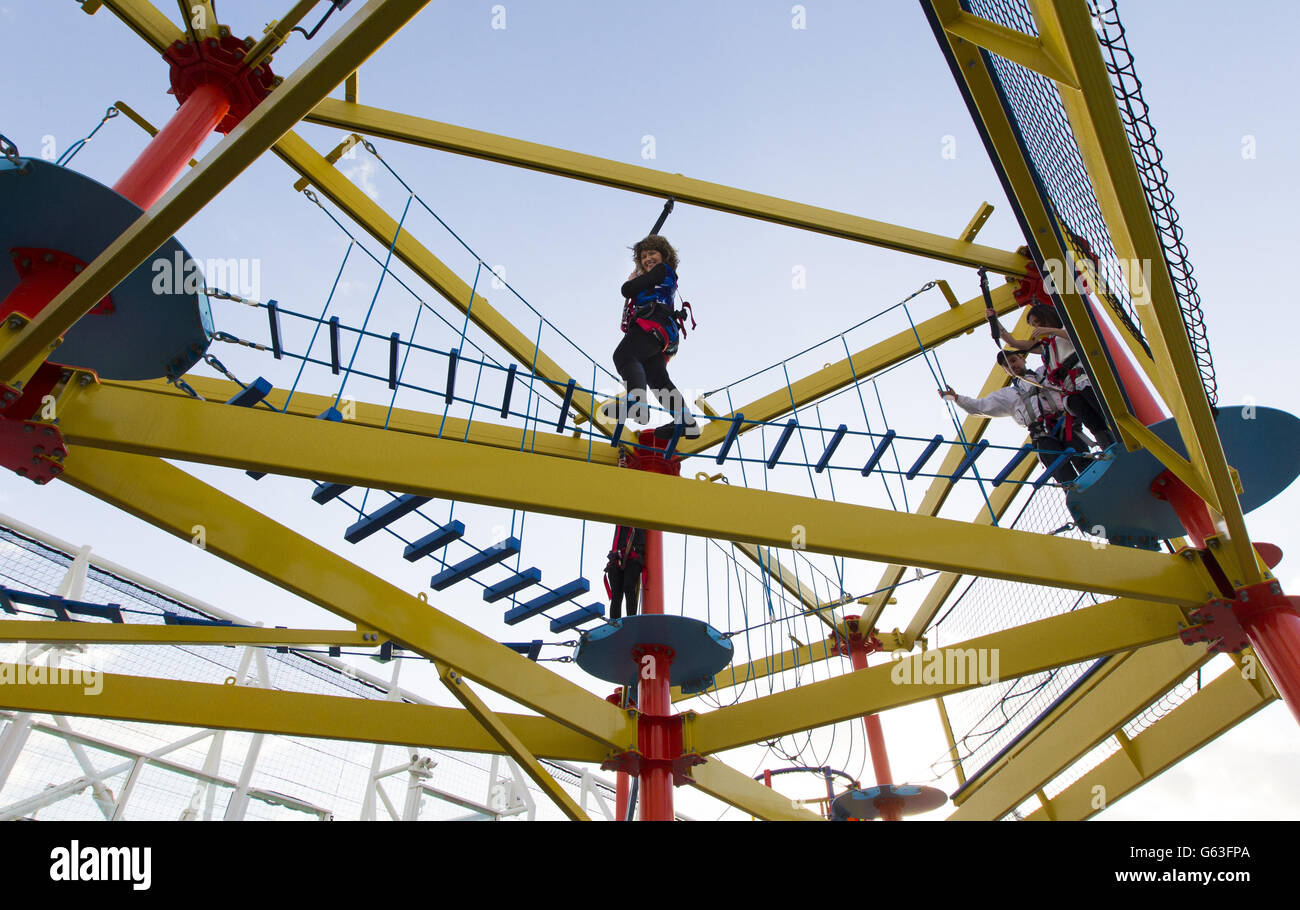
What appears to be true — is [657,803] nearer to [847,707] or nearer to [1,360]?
[847,707]

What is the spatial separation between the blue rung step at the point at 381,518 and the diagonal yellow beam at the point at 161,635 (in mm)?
795

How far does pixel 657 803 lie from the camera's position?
256 inches

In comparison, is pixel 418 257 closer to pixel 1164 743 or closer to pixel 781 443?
pixel 781 443

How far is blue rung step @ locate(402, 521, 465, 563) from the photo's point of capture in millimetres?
6062

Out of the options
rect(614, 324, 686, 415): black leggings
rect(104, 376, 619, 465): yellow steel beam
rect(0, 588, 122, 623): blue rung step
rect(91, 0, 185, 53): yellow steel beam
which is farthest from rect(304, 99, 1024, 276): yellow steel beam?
rect(0, 588, 122, 623): blue rung step

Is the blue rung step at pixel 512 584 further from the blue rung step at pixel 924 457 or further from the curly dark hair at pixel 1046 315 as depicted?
the curly dark hair at pixel 1046 315

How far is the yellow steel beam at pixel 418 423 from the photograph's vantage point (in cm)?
664

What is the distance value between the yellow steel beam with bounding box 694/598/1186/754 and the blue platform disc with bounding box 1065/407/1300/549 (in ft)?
1.79

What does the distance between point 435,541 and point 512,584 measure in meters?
0.78

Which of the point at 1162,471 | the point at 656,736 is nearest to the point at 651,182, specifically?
the point at 1162,471

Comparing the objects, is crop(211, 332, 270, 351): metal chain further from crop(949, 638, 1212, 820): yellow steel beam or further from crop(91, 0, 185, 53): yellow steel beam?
crop(949, 638, 1212, 820): yellow steel beam
